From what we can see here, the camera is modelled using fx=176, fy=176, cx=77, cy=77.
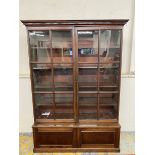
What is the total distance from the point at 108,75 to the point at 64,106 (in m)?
0.85

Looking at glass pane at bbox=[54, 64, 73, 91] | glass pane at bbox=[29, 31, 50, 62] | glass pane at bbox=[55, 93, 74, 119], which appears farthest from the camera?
glass pane at bbox=[55, 93, 74, 119]

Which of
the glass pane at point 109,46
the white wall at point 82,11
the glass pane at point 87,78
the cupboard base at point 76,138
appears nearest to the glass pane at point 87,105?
the glass pane at point 87,78

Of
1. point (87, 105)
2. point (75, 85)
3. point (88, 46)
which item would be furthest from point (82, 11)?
point (87, 105)

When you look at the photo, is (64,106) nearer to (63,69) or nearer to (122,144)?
(63,69)

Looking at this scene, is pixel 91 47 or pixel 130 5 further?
pixel 130 5

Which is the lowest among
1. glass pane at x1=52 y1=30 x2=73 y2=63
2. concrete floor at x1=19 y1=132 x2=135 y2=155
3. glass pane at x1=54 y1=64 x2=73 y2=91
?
concrete floor at x1=19 y1=132 x2=135 y2=155

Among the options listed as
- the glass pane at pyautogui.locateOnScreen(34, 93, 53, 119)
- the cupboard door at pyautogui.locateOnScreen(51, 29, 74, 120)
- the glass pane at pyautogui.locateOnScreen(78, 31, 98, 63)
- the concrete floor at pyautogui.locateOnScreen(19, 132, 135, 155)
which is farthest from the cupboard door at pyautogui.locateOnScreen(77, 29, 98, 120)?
the concrete floor at pyautogui.locateOnScreen(19, 132, 135, 155)

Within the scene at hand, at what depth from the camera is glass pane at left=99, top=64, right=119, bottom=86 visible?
8.46 feet

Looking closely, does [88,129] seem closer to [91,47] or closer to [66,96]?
[66,96]

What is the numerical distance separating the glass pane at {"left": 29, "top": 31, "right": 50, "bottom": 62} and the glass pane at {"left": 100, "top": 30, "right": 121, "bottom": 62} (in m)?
0.79

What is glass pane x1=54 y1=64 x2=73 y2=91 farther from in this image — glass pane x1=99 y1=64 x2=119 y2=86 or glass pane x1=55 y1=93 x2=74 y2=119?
glass pane x1=99 y1=64 x2=119 y2=86
